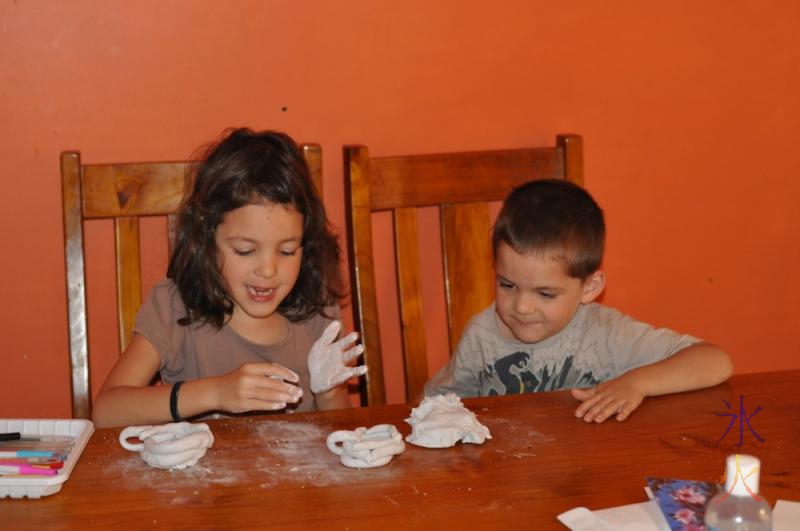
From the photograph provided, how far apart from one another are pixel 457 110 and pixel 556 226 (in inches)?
22.3

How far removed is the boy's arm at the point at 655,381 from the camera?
1.52 m

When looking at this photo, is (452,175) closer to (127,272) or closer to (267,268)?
(267,268)

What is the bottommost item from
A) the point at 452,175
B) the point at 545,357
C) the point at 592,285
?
the point at 545,357

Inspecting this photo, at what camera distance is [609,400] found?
1525mm

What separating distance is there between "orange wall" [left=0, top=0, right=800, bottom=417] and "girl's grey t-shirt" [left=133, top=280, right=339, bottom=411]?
1.14ft

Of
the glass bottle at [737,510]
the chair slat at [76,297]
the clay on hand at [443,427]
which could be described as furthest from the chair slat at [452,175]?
the glass bottle at [737,510]

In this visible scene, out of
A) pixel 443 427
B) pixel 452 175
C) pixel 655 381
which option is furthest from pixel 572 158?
pixel 443 427

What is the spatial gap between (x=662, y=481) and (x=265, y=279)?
0.75 meters

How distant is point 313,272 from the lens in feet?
6.40

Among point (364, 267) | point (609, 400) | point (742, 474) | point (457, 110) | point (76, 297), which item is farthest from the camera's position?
point (457, 110)

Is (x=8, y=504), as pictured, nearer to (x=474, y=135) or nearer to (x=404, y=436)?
(x=404, y=436)

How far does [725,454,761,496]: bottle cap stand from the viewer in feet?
3.15

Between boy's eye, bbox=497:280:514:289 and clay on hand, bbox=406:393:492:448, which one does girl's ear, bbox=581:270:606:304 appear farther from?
clay on hand, bbox=406:393:492:448

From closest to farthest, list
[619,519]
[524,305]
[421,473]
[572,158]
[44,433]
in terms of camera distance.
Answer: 1. [619,519]
2. [421,473]
3. [44,433]
4. [524,305]
5. [572,158]
